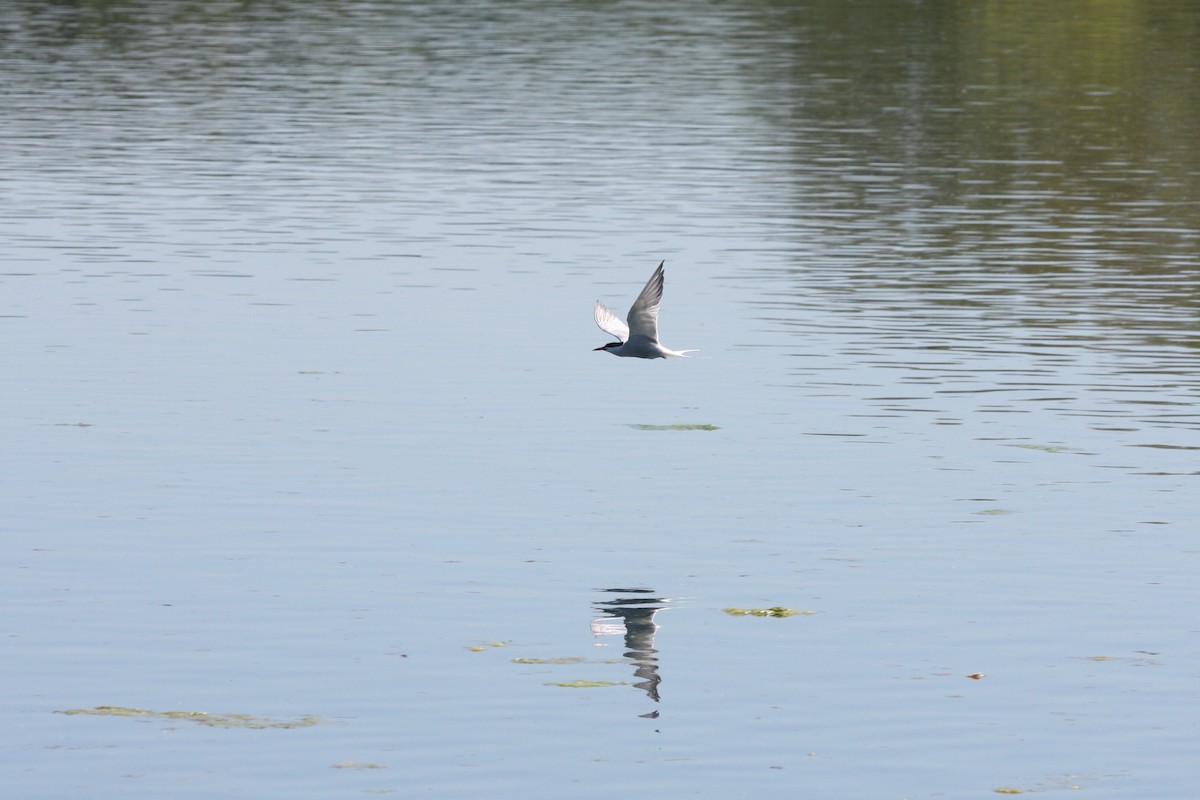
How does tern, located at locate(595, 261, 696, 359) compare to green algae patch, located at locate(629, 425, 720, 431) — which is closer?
tern, located at locate(595, 261, 696, 359)

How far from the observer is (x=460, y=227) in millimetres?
42906

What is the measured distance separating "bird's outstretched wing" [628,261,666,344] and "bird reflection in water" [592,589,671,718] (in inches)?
185

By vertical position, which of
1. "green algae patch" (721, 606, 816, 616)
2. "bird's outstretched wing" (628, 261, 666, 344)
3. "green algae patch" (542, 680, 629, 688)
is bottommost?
"green algae patch" (721, 606, 816, 616)

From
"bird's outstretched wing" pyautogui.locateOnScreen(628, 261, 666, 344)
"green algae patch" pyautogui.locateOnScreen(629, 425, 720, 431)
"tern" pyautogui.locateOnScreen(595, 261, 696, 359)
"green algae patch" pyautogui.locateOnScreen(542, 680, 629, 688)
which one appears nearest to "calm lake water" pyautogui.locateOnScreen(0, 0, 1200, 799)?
"green algae patch" pyautogui.locateOnScreen(542, 680, 629, 688)

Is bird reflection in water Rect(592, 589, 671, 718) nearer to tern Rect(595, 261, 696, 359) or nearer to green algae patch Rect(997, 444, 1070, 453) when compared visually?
tern Rect(595, 261, 696, 359)

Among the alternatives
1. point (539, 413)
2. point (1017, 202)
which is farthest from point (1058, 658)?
point (1017, 202)

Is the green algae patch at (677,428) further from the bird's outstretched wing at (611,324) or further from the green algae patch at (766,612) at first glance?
the green algae patch at (766,612)

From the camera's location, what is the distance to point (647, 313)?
23.8 metres

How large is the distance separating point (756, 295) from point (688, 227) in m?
7.49

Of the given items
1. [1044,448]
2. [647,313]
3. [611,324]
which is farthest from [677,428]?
[1044,448]

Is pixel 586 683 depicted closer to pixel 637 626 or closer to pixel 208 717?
pixel 637 626

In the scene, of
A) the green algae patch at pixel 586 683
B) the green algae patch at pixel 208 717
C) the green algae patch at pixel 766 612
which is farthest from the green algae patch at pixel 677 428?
the green algae patch at pixel 208 717

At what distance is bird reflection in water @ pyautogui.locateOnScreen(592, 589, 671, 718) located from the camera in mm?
17314

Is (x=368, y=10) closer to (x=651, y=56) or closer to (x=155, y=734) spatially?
(x=651, y=56)
